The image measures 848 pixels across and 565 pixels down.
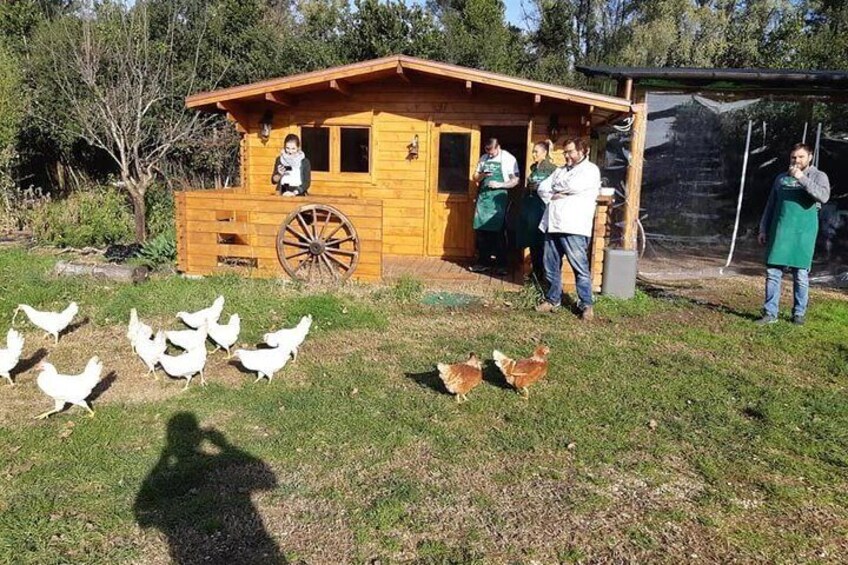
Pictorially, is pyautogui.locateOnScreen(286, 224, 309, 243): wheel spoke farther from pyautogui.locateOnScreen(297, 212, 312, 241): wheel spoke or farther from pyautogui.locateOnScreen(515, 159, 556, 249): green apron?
pyautogui.locateOnScreen(515, 159, 556, 249): green apron

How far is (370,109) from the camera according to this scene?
9.80m

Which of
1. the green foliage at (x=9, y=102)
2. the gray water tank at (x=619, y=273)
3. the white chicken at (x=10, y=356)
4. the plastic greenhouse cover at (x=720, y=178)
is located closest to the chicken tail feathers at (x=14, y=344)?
the white chicken at (x=10, y=356)

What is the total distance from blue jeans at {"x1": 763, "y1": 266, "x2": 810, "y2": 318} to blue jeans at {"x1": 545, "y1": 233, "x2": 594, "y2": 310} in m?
1.85

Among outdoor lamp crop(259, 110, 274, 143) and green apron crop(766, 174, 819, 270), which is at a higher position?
outdoor lamp crop(259, 110, 274, 143)

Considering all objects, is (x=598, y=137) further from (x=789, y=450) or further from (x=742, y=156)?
(x=789, y=450)

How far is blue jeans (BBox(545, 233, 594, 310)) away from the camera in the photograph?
6.96 metres

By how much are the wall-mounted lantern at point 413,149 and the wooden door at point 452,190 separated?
24 centimetres

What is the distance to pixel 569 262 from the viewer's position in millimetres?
7117

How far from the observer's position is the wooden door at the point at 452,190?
969 centimetres

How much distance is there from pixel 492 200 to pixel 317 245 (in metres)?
2.40

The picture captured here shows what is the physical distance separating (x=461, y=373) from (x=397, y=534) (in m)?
1.68

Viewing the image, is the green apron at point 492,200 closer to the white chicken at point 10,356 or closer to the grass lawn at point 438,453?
the grass lawn at point 438,453

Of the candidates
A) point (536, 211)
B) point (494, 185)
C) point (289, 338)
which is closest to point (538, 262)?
point (536, 211)

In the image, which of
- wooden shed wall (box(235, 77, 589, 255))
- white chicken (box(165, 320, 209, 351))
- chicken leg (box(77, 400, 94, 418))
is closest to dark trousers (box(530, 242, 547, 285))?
wooden shed wall (box(235, 77, 589, 255))
